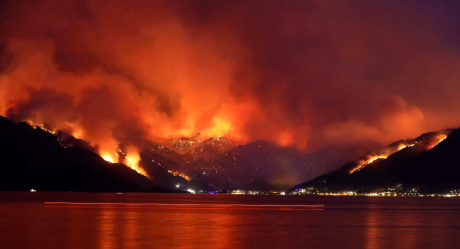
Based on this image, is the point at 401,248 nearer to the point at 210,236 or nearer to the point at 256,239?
the point at 256,239

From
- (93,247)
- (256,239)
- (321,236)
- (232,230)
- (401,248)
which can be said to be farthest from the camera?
(232,230)

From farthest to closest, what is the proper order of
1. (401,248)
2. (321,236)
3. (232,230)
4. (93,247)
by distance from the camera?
(232,230) < (321,236) < (401,248) < (93,247)

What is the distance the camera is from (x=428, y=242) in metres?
46.2

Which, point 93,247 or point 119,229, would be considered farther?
point 119,229

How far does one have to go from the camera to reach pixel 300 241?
45250 mm

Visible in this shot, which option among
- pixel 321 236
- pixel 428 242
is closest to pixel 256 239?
pixel 321 236

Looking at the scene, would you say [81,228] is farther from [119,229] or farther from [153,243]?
[153,243]

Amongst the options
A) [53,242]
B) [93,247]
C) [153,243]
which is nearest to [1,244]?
[53,242]

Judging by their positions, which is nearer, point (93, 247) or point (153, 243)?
point (93, 247)

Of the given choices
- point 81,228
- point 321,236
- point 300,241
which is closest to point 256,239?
point 300,241

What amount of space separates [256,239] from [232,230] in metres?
9.15

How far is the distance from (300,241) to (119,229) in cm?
1800

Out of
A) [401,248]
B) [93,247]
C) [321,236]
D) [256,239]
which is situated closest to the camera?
[93,247]

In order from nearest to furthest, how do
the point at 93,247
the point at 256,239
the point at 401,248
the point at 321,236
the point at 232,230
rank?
the point at 93,247, the point at 401,248, the point at 256,239, the point at 321,236, the point at 232,230
